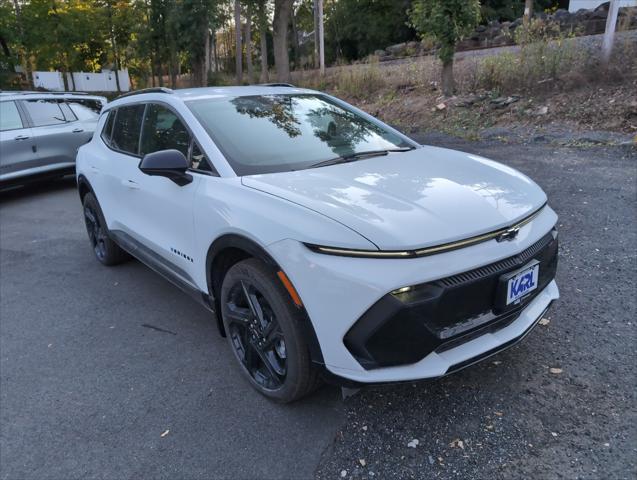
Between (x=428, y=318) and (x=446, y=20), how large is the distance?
1046 cm

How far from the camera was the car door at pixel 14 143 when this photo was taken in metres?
8.07

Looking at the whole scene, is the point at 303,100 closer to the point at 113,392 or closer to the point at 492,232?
the point at 492,232

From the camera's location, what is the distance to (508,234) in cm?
234

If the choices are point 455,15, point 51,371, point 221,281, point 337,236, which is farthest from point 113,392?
point 455,15

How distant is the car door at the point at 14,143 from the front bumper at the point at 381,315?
7691 millimetres

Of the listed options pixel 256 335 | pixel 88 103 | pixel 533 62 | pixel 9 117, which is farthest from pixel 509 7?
pixel 256 335

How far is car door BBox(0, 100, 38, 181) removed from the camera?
8070 millimetres

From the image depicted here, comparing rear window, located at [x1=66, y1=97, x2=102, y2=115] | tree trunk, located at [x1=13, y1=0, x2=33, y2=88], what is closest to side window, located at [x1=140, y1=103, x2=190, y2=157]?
rear window, located at [x1=66, y1=97, x2=102, y2=115]

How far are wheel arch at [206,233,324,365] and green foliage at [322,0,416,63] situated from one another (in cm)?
3901

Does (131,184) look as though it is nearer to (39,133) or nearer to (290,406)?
(290,406)

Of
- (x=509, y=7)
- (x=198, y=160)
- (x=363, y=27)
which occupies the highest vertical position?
(x=509, y=7)

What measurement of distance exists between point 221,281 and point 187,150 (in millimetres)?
909

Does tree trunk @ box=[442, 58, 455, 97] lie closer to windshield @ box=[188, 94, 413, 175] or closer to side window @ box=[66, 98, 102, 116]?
side window @ box=[66, 98, 102, 116]

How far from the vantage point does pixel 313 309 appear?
7.29 feet
